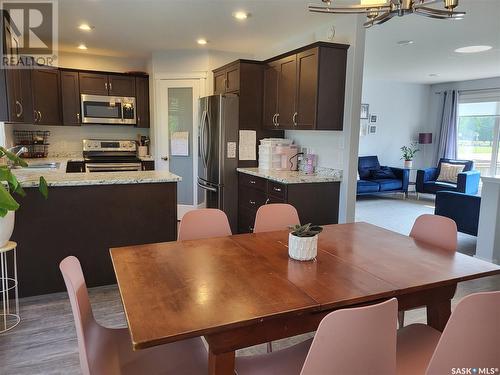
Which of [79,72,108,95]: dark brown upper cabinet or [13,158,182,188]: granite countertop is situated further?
[79,72,108,95]: dark brown upper cabinet

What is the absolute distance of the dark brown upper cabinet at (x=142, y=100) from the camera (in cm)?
597

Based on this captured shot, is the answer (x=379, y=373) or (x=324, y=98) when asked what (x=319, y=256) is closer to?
(x=379, y=373)

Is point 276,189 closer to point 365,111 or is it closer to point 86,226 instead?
point 86,226

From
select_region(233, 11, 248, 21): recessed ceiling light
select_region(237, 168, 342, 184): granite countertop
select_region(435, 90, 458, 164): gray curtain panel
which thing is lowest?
select_region(237, 168, 342, 184): granite countertop

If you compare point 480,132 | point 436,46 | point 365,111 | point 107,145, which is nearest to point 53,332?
point 107,145

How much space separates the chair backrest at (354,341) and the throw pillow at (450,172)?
7.66m

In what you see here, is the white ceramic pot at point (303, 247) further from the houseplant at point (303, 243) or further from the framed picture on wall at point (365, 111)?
the framed picture on wall at point (365, 111)

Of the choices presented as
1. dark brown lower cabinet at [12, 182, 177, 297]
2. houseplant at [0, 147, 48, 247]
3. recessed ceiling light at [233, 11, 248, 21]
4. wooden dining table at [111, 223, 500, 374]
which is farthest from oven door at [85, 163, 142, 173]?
wooden dining table at [111, 223, 500, 374]

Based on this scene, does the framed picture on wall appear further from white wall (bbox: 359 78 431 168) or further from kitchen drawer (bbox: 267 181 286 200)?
kitchen drawer (bbox: 267 181 286 200)

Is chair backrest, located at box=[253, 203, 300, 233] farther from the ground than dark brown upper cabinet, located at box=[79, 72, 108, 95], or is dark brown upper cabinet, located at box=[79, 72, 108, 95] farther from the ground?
dark brown upper cabinet, located at box=[79, 72, 108, 95]

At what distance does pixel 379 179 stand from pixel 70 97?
20.0 ft

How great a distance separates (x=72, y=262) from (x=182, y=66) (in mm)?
4613

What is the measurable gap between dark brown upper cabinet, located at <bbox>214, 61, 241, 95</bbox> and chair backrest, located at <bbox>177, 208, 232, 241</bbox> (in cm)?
262

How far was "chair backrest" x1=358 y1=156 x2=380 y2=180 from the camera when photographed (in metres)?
7.94
